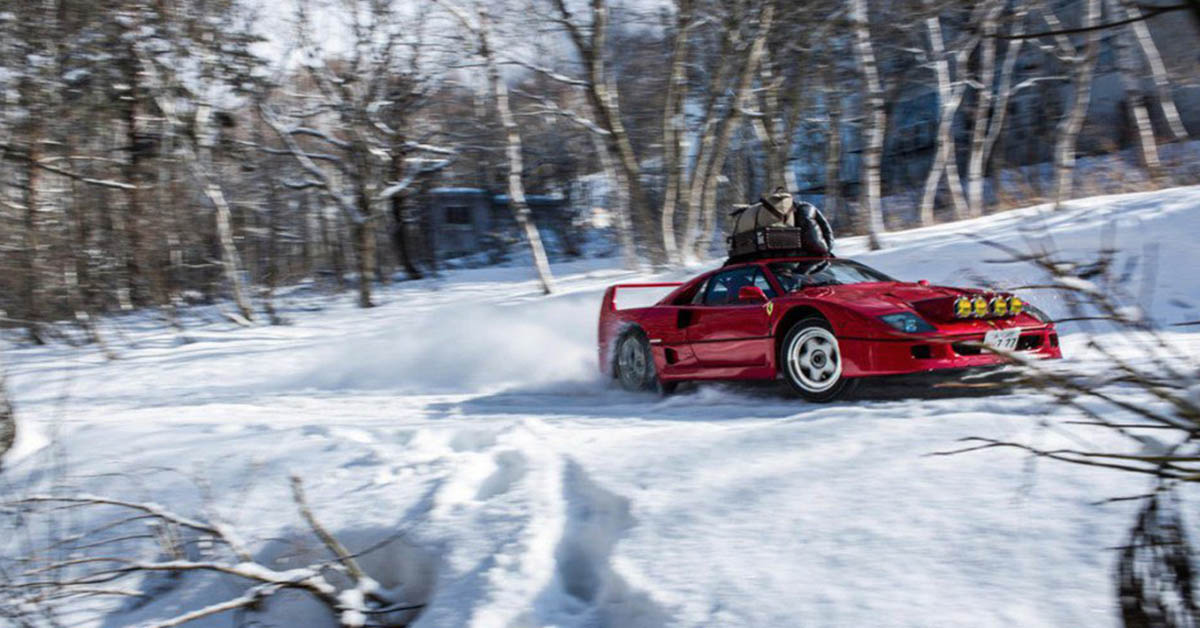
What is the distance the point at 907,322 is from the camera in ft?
20.7

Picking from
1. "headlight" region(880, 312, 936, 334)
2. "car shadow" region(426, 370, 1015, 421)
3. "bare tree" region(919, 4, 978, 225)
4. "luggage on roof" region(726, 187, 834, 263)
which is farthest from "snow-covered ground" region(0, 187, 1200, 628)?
"bare tree" region(919, 4, 978, 225)

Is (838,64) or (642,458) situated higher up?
(838,64)

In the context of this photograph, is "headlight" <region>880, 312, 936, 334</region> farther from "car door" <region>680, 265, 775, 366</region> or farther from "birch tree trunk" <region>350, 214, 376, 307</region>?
"birch tree trunk" <region>350, 214, 376, 307</region>

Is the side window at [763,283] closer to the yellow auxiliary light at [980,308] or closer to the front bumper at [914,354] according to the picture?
the front bumper at [914,354]

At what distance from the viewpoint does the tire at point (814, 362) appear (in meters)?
6.66

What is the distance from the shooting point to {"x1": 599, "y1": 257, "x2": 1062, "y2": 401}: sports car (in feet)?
20.6

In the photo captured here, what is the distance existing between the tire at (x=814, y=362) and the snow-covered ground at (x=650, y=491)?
0.56 feet

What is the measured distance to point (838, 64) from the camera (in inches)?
850

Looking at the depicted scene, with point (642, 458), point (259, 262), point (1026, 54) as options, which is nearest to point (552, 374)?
point (642, 458)

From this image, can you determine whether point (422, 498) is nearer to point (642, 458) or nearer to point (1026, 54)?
point (642, 458)

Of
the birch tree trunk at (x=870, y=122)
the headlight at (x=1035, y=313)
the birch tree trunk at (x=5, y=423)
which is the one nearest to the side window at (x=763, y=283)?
the headlight at (x=1035, y=313)

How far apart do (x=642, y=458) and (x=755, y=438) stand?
2.04ft

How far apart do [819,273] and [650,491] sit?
130 inches

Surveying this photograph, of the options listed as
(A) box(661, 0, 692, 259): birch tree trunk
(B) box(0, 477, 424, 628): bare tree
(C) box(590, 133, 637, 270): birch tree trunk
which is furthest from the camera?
(C) box(590, 133, 637, 270): birch tree trunk
